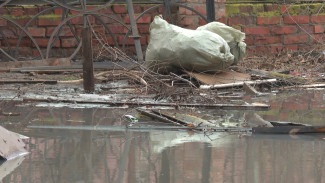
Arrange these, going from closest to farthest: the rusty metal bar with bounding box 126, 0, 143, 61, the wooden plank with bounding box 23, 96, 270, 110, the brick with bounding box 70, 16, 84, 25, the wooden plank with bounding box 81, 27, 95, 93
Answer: the wooden plank with bounding box 23, 96, 270, 110 → the wooden plank with bounding box 81, 27, 95, 93 → the rusty metal bar with bounding box 126, 0, 143, 61 → the brick with bounding box 70, 16, 84, 25

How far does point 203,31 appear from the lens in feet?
18.1

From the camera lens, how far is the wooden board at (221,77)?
5262 mm

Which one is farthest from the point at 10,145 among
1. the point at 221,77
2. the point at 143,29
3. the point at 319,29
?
the point at 319,29

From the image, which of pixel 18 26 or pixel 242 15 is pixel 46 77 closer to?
pixel 18 26

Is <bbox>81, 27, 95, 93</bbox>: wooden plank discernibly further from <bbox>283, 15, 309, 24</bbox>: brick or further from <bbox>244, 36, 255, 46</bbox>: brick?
<bbox>283, 15, 309, 24</bbox>: brick

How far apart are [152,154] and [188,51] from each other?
2807mm

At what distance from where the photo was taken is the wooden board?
5.26m

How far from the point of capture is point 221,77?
552 centimetres

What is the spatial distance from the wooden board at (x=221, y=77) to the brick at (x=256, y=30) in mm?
2481

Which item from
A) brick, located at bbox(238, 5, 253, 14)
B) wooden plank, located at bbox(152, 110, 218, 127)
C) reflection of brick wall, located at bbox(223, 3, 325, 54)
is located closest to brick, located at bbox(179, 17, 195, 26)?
reflection of brick wall, located at bbox(223, 3, 325, 54)

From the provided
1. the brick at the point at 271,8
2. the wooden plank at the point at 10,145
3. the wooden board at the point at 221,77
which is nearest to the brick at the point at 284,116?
the wooden board at the point at 221,77

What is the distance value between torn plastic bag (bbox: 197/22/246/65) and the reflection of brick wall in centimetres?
202

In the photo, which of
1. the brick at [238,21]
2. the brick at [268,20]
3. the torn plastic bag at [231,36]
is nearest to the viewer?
the torn plastic bag at [231,36]

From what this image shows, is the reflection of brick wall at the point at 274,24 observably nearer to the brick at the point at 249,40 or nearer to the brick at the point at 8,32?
the brick at the point at 249,40
